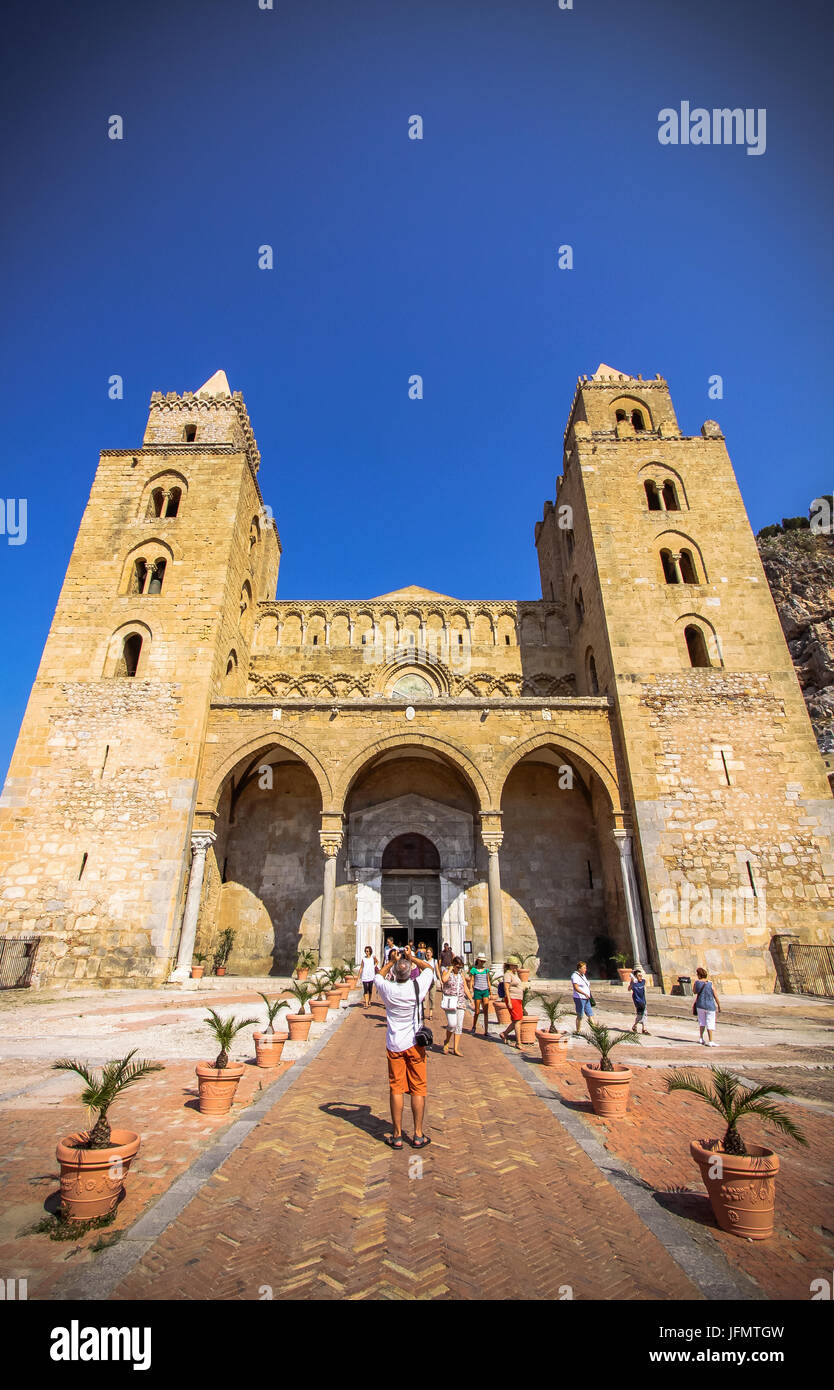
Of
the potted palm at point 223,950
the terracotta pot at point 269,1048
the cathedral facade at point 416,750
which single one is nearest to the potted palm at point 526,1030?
the terracotta pot at point 269,1048

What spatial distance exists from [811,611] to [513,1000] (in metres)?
34.4

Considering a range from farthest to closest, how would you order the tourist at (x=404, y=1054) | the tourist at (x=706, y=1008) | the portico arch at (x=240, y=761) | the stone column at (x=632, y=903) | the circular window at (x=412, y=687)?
the circular window at (x=412, y=687) < the portico arch at (x=240, y=761) < the stone column at (x=632, y=903) < the tourist at (x=706, y=1008) < the tourist at (x=404, y=1054)

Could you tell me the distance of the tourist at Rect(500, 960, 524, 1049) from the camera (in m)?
9.92

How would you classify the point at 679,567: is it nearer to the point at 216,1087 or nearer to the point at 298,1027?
the point at 298,1027

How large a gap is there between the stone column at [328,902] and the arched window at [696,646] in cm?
1268

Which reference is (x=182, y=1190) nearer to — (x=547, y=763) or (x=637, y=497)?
(x=547, y=763)

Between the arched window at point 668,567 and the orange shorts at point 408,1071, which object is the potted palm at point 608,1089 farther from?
the arched window at point 668,567

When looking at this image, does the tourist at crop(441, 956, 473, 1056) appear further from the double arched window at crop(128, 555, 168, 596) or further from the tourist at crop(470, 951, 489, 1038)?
the double arched window at crop(128, 555, 168, 596)

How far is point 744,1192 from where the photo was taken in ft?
12.7

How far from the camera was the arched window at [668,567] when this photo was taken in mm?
21266

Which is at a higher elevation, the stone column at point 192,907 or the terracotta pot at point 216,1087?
the stone column at point 192,907

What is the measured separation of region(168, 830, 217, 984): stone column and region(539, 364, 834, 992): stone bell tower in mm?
12305

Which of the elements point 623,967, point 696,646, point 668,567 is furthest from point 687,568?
point 623,967
